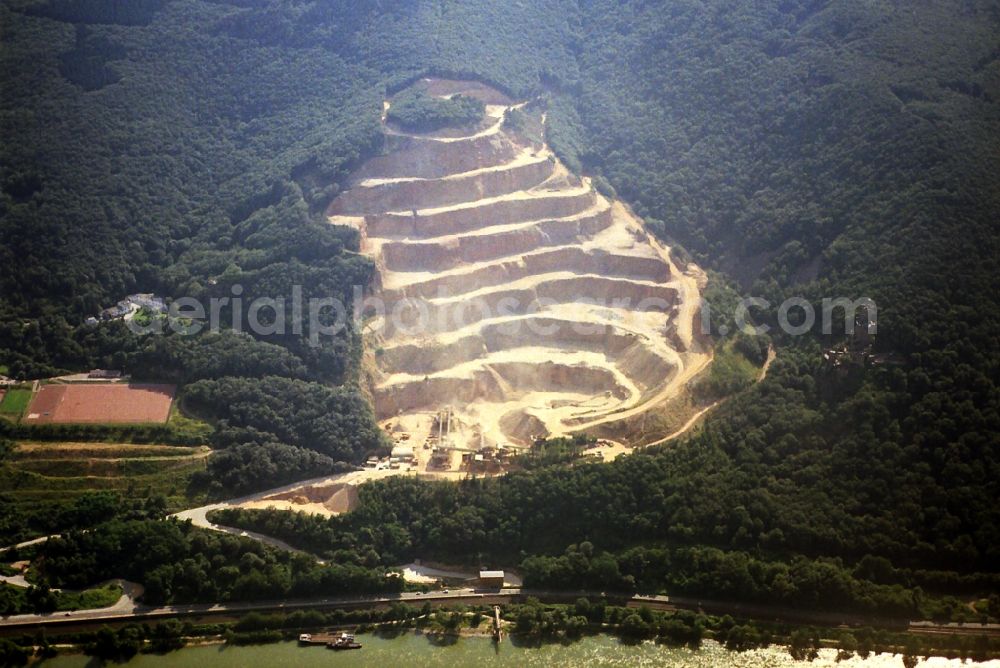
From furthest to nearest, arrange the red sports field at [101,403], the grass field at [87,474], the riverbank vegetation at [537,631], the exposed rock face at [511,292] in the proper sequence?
the exposed rock face at [511,292] < the red sports field at [101,403] < the grass field at [87,474] < the riverbank vegetation at [537,631]

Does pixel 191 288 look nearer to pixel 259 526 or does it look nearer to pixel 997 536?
pixel 259 526

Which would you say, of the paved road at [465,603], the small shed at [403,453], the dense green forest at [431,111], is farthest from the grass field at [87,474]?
the dense green forest at [431,111]

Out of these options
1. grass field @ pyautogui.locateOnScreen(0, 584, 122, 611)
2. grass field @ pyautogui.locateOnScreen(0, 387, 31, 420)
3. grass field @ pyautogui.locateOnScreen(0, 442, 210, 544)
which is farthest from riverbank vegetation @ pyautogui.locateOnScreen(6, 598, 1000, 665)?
grass field @ pyautogui.locateOnScreen(0, 387, 31, 420)

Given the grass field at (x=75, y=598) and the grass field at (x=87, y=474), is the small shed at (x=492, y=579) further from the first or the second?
the grass field at (x=75, y=598)

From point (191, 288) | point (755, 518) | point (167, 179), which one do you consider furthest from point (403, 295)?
point (755, 518)

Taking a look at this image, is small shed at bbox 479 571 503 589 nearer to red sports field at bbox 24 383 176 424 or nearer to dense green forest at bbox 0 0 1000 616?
dense green forest at bbox 0 0 1000 616

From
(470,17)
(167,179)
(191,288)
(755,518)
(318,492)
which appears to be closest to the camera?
(755,518)

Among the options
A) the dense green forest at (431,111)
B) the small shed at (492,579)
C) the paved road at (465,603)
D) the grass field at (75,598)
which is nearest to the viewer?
the paved road at (465,603)
